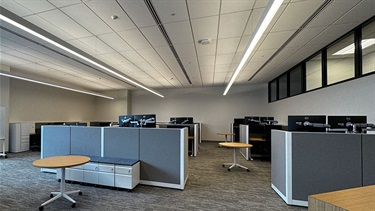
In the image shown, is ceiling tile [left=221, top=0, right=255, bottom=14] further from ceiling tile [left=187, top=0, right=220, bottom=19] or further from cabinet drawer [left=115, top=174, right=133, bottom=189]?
cabinet drawer [left=115, top=174, right=133, bottom=189]

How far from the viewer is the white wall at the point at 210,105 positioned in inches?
352

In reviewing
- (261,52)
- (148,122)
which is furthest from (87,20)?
(261,52)

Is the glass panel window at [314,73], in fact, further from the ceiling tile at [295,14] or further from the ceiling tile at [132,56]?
the ceiling tile at [132,56]

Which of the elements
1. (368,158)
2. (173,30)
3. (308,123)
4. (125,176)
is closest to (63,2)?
(173,30)

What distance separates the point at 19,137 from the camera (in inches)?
246

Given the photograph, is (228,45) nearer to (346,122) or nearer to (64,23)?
(346,122)

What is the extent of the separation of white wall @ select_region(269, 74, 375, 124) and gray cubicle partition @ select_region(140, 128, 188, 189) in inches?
132

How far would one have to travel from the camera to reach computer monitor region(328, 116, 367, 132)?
7.65 feet

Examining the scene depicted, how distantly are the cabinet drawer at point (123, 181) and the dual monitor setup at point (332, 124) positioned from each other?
9.45 feet

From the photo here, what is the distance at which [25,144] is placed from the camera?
6492 millimetres

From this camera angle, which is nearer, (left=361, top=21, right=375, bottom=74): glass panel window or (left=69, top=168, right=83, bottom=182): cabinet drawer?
(left=361, top=21, right=375, bottom=74): glass panel window

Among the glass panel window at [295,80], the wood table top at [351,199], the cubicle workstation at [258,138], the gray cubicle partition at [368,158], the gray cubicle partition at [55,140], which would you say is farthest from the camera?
the glass panel window at [295,80]

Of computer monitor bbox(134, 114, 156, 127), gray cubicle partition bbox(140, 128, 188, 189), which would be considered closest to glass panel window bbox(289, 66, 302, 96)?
gray cubicle partition bbox(140, 128, 188, 189)

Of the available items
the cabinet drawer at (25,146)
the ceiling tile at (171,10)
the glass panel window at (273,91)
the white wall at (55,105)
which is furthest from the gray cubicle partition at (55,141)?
the glass panel window at (273,91)
